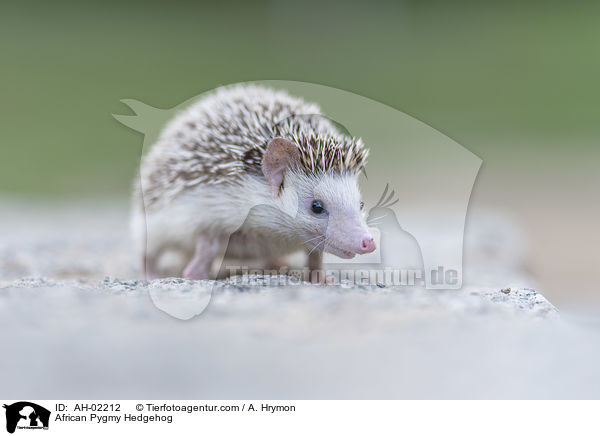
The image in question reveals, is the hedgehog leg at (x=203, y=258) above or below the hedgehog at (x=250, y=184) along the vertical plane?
below

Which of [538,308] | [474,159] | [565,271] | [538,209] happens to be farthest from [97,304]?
[538,209]

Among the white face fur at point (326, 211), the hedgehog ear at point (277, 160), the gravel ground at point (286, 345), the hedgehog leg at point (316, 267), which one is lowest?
the gravel ground at point (286, 345)
